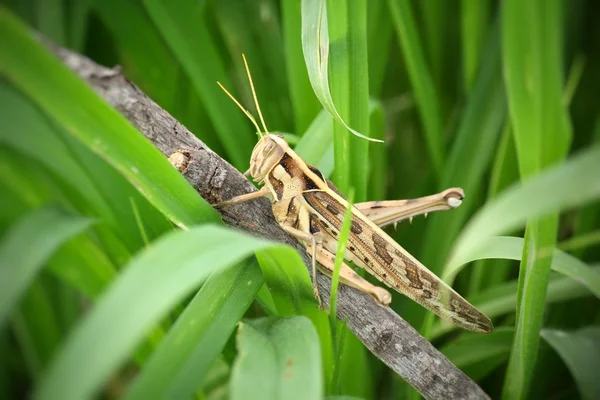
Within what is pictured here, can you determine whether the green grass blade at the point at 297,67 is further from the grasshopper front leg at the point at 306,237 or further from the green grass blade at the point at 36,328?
the green grass blade at the point at 36,328

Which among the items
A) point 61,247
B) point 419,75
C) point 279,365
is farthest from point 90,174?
point 419,75

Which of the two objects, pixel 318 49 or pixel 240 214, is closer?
pixel 318 49

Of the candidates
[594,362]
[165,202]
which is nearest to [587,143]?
[594,362]

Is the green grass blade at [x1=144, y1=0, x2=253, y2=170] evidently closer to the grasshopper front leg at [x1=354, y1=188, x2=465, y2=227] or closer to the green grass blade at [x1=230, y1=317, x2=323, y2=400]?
the grasshopper front leg at [x1=354, y1=188, x2=465, y2=227]

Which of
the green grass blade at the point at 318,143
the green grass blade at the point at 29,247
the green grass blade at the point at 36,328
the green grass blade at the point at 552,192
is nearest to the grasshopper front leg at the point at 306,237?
the green grass blade at the point at 318,143

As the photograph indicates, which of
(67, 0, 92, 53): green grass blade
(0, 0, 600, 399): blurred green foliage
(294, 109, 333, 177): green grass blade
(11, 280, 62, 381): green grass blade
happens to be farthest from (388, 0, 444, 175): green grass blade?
(11, 280, 62, 381): green grass blade

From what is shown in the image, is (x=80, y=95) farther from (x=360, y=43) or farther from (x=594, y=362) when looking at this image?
(x=594, y=362)

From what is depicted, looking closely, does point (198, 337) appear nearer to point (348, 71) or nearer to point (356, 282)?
point (356, 282)
